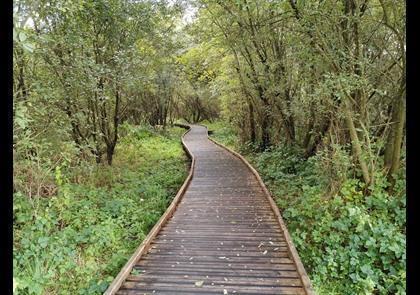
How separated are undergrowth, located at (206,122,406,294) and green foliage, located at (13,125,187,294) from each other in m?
3.22

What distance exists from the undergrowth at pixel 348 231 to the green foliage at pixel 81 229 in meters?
3.22

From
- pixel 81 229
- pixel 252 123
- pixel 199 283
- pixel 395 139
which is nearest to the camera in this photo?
pixel 199 283

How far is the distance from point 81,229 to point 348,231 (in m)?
4.99

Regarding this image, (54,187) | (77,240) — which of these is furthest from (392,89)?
(54,187)

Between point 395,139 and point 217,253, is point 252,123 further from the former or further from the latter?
point 217,253

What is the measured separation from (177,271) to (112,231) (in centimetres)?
210

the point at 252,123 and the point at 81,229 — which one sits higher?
the point at 252,123

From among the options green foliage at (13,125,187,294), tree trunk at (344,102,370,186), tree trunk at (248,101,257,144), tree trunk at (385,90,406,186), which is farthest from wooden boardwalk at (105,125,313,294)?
tree trunk at (248,101,257,144)

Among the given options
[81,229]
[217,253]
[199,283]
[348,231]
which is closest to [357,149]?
[348,231]

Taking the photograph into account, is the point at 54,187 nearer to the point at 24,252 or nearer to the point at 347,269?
the point at 24,252

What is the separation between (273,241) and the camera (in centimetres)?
597

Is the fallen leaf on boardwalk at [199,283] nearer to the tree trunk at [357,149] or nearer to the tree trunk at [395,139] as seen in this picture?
the tree trunk at [357,149]

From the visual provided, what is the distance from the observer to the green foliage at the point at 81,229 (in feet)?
16.0

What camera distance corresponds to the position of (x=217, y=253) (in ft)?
18.3
